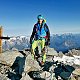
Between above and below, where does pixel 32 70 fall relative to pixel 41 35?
below

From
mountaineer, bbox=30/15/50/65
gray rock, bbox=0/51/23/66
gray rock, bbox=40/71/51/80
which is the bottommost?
gray rock, bbox=40/71/51/80

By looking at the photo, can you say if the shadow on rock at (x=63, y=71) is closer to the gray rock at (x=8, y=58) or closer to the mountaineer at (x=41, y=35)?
the mountaineer at (x=41, y=35)

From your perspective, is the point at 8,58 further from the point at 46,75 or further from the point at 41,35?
the point at 46,75

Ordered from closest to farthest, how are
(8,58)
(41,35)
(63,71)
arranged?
1. (63,71)
2. (41,35)
3. (8,58)

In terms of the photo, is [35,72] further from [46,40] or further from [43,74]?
[46,40]

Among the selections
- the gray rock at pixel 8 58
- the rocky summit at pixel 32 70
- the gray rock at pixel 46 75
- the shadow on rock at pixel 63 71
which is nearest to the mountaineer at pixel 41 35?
the rocky summit at pixel 32 70

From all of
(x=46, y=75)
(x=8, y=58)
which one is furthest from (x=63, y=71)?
(x=8, y=58)

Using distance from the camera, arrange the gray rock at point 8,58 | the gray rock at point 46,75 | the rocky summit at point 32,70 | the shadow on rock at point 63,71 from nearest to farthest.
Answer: the gray rock at point 46,75
the rocky summit at point 32,70
the shadow on rock at point 63,71
the gray rock at point 8,58

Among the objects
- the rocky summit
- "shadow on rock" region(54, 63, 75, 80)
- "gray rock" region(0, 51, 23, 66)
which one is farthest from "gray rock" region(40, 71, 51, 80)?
"gray rock" region(0, 51, 23, 66)

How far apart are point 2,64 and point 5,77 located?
419 centimetres

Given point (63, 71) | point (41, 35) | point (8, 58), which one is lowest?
point (63, 71)

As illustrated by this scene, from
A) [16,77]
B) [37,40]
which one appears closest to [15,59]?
[37,40]

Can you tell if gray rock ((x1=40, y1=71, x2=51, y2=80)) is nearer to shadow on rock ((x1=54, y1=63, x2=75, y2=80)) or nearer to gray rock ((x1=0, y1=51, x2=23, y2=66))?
shadow on rock ((x1=54, y1=63, x2=75, y2=80))

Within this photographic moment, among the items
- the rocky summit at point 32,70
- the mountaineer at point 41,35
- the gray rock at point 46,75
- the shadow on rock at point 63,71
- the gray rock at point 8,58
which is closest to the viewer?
the gray rock at point 46,75
